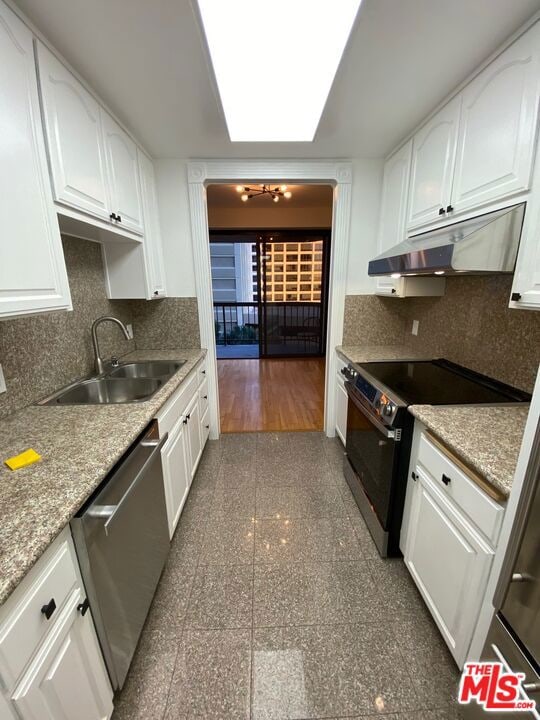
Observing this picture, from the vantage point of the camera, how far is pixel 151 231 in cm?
222

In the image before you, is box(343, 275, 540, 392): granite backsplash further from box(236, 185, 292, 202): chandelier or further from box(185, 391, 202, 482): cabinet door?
box(236, 185, 292, 202): chandelier

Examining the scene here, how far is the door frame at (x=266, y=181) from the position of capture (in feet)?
7.41

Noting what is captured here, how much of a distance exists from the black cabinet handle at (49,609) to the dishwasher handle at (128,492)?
196 mm

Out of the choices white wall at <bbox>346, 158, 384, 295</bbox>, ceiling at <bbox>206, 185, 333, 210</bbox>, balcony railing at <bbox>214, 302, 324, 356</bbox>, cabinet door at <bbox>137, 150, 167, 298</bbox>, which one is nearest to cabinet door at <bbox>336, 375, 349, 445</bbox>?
white wall at <bbox>346, 158, 384, 295</bbox>

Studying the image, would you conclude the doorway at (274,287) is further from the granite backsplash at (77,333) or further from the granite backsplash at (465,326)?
the granite backsplash at (465,326)

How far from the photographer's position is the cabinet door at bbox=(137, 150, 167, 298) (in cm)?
210

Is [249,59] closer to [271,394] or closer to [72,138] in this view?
[72,138]

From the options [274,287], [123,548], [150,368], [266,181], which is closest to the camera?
[123,548]

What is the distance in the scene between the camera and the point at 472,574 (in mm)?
982

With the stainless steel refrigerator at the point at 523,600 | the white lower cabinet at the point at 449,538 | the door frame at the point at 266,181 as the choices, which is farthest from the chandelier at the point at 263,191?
the stainless steel refrigerator at the point at 523,600

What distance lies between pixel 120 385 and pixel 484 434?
196 cm

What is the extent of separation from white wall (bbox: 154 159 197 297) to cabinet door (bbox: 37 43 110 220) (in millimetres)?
803

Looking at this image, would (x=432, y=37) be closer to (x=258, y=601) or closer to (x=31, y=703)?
(x=31, y=703)

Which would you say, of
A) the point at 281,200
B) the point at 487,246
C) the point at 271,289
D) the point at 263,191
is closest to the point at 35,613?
the point at 487,246
